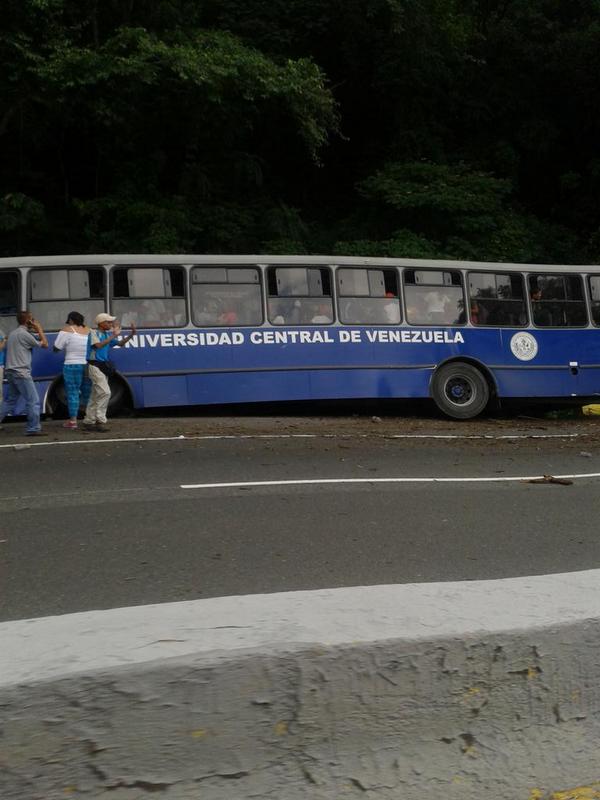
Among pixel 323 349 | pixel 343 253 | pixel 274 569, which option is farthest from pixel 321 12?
pixel 274 569

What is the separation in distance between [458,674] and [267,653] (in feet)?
2.04

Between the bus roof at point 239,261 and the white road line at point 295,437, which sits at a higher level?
the bus roof at point 239,261

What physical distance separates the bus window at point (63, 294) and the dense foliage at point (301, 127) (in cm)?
641

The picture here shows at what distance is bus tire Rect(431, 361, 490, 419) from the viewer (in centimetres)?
1634

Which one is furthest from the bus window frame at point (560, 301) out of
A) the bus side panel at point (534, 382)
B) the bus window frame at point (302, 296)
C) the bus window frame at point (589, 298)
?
the bus window frame at point (302, 296)

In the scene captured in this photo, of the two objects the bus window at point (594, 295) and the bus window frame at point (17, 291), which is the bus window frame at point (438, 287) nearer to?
the bus window at point (594, 295)

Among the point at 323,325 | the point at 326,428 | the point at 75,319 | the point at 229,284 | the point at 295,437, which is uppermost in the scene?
the point at 229,284

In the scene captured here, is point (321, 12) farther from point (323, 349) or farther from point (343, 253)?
point (323, 349)

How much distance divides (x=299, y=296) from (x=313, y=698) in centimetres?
1345

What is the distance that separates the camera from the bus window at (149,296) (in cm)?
1486

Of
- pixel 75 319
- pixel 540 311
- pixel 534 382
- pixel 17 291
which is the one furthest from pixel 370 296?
pixel 17 291

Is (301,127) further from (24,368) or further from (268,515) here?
(268,515)

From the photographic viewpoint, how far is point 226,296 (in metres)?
15.5

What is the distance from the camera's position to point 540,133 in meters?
28.8
